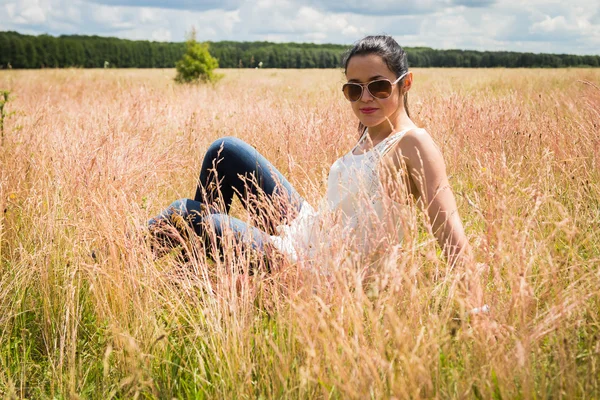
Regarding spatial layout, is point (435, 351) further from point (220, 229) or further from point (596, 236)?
point (596, 236)

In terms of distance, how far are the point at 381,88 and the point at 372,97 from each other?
2.2 inches

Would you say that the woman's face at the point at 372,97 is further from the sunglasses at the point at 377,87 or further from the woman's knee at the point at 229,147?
the woman's knee at the point at 229,147

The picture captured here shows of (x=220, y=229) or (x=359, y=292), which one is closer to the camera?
(x=359, y=292)

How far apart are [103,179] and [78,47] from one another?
66176mm

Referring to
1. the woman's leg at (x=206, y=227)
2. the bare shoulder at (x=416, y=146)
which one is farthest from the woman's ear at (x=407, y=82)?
the woman's leg at (x=206, y=227)

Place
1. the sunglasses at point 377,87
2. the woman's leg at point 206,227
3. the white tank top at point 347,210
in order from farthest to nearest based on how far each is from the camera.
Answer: the sunglasses at point 377,87, the woman's leg at point 206,227, the white tank top at point 347,210

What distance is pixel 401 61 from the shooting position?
7.05 feet

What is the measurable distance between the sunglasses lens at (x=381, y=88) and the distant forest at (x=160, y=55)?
49.0m

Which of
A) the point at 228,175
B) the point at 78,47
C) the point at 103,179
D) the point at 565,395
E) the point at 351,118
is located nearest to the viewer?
the point at 565,395

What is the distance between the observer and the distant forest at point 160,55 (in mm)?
56125

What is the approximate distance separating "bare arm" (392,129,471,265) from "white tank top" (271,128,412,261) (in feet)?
0.40

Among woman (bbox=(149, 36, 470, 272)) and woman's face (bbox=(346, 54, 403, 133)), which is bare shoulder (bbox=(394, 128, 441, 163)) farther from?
woman's face (bbox=(346, 54, 403, 133))

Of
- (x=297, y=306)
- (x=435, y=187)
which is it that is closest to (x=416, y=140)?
(x=435, y=187)

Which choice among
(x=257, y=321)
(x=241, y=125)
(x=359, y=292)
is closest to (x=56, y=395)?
(x=257, y=321)
